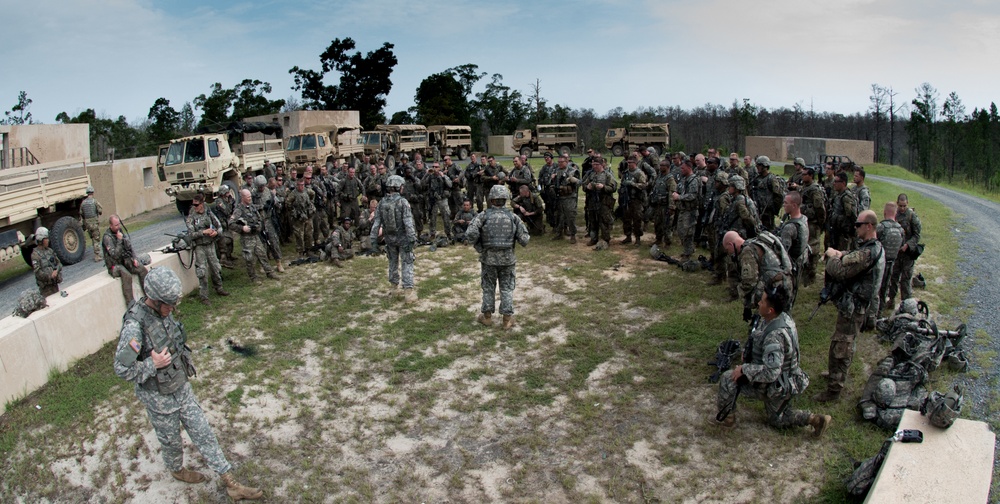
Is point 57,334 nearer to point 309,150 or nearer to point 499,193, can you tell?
point 499,193

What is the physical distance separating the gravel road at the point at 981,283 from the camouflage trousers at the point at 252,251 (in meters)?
9.66

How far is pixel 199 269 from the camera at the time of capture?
9.35 meters

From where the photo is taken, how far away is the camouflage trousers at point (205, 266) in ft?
30.7

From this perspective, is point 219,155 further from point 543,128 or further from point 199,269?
point 543,128

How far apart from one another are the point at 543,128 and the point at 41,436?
30.7m

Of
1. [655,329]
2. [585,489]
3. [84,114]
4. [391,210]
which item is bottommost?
[585,489]

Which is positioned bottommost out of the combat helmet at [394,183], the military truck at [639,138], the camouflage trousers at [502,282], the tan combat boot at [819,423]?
the tan combat boot at [819,423]

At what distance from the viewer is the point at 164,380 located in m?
4.56

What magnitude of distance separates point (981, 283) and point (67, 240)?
16.9 m

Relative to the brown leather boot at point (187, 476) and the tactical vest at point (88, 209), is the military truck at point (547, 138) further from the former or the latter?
the brown leather boot at point (187, 476)

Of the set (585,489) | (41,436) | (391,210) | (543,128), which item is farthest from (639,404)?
(543,128)

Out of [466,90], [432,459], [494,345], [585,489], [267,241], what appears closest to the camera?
[585,489]

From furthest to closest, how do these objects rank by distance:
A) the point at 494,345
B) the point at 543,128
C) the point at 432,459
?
the point at 543,128 → the point at 494,345 → the point at 432,459

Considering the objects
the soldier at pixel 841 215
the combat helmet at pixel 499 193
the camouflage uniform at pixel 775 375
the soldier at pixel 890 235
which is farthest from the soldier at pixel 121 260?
the soldier at pixel 841 215
